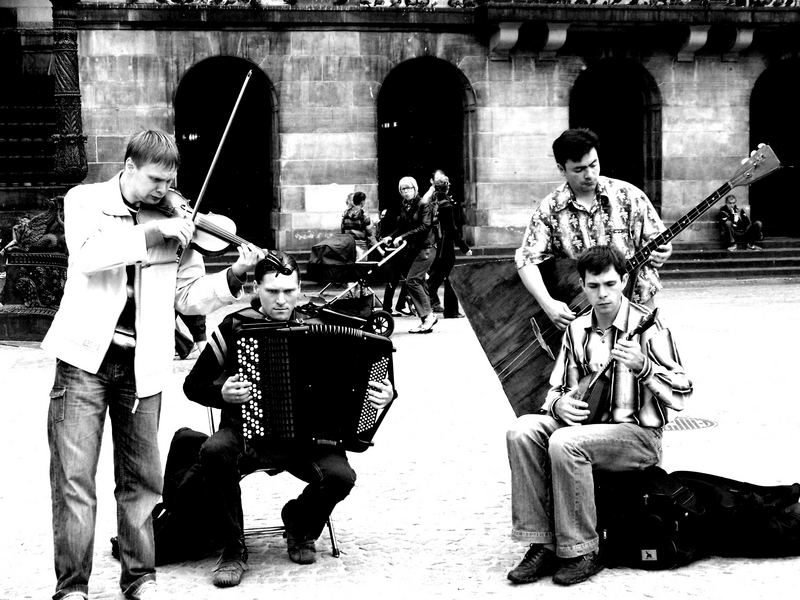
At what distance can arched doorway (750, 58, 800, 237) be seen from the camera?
2750cm

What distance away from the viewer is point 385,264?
14.5m

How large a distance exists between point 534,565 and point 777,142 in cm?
2443

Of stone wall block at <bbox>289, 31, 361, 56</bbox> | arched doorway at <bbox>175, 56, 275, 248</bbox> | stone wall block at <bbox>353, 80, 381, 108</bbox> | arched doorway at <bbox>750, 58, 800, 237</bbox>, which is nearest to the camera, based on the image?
stone wall block at <bbox>289, 31, 361, 56</bbox>

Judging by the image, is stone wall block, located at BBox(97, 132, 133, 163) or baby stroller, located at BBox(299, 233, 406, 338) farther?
stone wall block, located at BBox(97, 132, 133, 163)

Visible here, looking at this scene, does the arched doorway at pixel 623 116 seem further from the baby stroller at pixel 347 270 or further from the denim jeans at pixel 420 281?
the baby stroller at pixel 347 270

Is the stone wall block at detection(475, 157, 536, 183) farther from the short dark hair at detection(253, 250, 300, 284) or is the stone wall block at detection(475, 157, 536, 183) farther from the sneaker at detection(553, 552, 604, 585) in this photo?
the sneaker at detection(553, 552, 604, 585)

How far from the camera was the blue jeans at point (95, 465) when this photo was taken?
182 inches

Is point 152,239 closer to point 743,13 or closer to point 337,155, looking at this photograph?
point 337,155

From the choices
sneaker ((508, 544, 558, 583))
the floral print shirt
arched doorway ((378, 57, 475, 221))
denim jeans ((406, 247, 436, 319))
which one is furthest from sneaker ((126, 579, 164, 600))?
arched doorway ((378, 57, 475, 221))

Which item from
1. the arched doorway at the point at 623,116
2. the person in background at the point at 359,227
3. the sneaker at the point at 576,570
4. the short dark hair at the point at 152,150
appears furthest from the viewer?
the arched doorway at the point at 623,116

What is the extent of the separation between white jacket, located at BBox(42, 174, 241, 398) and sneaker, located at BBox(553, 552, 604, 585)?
5.95 feet

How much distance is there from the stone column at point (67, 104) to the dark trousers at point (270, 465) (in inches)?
350

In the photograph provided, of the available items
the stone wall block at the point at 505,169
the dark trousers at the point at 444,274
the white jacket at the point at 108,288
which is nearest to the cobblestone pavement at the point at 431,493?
the white jacket at the point at 108,288

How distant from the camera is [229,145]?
24703 mm
